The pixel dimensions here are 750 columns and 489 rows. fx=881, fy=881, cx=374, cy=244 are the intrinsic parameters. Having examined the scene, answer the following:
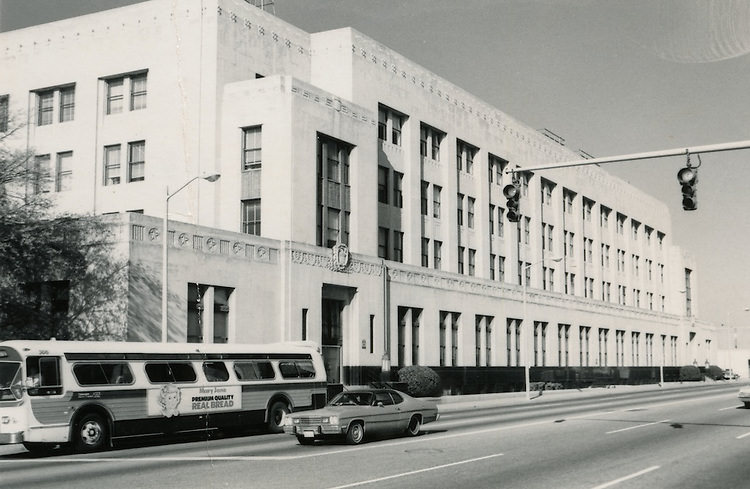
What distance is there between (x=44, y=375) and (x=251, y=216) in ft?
76.1

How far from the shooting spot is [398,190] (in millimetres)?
55625

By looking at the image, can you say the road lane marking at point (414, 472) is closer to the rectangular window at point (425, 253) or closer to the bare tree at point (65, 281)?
the bare tree at point (65, 281)

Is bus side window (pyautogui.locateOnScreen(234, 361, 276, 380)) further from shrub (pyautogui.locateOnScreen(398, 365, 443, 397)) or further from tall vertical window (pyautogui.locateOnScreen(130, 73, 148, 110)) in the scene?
tall vertical window (pyautogui.locateOnScreen(130, 73, 148, 110))

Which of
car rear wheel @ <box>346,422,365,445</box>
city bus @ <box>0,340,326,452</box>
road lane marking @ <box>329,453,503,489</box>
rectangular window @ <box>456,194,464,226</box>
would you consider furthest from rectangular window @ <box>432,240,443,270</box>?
road lane marking @ <box>329,453,503,489</box>

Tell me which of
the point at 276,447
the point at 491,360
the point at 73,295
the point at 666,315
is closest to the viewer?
the point at 276,447

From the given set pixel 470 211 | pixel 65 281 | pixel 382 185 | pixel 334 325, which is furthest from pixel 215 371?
pixel 470 211

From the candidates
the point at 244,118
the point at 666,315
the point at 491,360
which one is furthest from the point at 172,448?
the point at 666,315

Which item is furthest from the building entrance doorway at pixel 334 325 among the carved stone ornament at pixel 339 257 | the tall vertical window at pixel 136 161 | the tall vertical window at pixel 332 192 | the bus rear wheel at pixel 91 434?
the bus rear wheel at pixel 91 434

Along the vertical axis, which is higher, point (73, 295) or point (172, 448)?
point (73, 295)

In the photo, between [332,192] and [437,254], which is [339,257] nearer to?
[332,192]

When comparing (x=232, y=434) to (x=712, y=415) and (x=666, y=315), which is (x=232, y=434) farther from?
(x=666, y=315)

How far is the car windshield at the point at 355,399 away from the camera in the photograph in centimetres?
2200

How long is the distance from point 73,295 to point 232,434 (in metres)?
10.8

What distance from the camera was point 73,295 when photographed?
3397 centimetres
